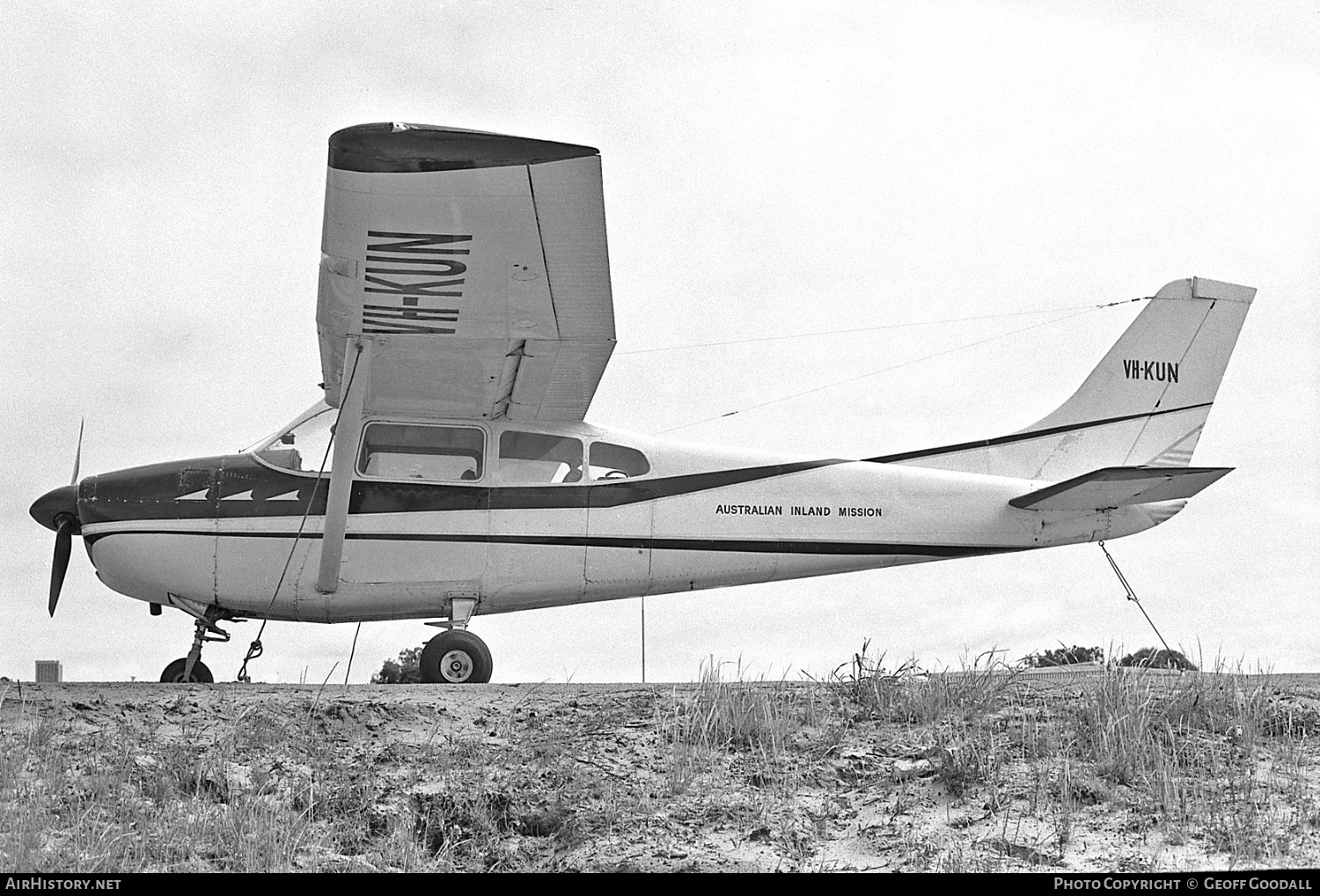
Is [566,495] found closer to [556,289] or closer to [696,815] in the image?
[556,289]

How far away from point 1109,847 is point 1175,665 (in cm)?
315

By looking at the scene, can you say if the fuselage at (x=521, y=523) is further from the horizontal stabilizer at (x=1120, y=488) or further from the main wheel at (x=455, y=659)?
the main wheel at (x=455, y=659)

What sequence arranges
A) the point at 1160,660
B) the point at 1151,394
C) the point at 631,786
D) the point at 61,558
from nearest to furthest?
1. the point at 631,786
2. the point at 1160,660
3. the point at 61,558
4. the point at 1151,394

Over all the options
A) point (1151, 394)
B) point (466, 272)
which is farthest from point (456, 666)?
point (1151, 394)

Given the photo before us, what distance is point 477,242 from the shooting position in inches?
360

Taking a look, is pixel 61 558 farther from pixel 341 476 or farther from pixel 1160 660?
pixel 1160 660

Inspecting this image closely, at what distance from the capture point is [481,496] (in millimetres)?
11031

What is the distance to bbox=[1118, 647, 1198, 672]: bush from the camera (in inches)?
343

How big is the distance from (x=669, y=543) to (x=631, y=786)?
4757 mm

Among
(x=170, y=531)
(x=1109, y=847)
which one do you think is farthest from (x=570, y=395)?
(x=1109, y=847)

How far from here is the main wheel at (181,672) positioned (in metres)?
10.6

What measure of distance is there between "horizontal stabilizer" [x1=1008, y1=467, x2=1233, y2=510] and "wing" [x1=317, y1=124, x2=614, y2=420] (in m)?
4.12

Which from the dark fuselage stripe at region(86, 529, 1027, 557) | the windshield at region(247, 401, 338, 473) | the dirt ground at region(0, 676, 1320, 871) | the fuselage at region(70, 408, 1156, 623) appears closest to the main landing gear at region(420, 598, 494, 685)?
the fuselage at region(70, 408, 1156, 623)

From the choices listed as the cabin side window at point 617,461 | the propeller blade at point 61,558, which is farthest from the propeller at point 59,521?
the cabin side window at point 617,461
